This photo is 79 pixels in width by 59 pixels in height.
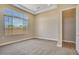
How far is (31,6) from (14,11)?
386 millimetres

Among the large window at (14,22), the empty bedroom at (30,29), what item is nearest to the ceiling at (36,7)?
the empty bedroom at (30,29)

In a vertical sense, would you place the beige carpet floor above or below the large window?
below

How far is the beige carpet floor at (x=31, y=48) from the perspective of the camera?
5.74 feet

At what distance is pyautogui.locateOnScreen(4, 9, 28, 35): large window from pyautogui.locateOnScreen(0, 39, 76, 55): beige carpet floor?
0.97 ft

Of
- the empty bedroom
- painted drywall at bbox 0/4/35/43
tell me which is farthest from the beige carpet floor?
painted drywall at bbox 0/4/35/43

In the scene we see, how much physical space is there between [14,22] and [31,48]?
699 mm

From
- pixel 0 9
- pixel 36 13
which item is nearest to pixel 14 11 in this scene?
pixel 0 9

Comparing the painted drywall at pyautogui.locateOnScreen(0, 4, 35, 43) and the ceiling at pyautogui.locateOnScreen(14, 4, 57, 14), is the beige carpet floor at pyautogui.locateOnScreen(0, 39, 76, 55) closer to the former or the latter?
the painted drywall at pyautogui.locateOnScreen(0, 4, 35, 43)

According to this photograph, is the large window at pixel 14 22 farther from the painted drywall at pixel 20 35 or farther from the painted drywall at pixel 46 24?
the painted drywall at pixel 46 24

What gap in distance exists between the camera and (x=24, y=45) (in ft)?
6.10

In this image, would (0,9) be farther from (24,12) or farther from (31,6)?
(31,6)

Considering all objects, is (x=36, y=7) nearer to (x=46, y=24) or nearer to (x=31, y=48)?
(x=46, y=24)

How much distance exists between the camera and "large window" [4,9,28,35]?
1740 millimetres
